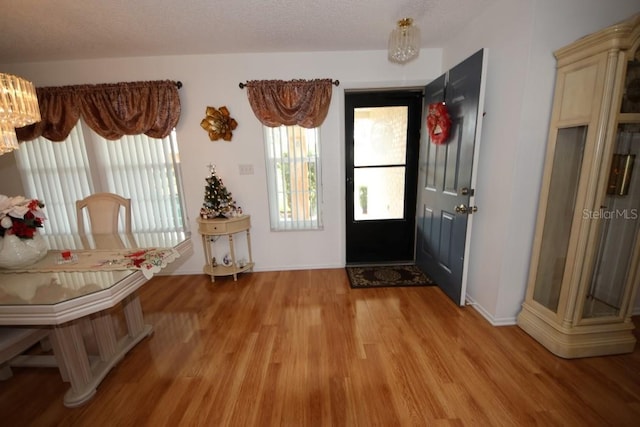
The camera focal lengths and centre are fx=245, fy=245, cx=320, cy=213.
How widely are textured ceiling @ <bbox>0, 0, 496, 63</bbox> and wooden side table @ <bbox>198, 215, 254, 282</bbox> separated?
1775 mm

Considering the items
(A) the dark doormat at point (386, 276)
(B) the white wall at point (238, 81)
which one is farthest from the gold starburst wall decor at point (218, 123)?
(A) the dark doormat at point (386, 276)

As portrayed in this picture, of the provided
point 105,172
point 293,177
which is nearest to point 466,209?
point 293,177

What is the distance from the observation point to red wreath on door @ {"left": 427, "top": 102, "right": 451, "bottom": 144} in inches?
86.7

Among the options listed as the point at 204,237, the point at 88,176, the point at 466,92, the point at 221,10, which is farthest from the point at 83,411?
the point at 466,92

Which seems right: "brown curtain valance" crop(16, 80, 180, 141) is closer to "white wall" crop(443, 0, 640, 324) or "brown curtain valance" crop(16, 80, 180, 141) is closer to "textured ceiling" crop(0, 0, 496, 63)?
"textured ceiling" crop(0, 0, 496, 63)

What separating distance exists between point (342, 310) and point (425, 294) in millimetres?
889

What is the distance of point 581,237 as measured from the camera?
1518 millimetres

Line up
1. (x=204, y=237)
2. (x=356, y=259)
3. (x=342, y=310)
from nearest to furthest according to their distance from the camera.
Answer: (x=342, y=310) < (x=204, y=237) < (x=356, y=259)

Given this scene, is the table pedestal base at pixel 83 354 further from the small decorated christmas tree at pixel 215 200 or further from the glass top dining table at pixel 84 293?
the small decorated christmas tree at pixel 215 200

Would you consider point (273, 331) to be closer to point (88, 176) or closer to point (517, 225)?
point (517, 225)

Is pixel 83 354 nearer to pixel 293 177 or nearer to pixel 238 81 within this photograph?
pixel 293 177

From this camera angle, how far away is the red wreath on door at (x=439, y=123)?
2201 millimetres

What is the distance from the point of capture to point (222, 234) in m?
2.68

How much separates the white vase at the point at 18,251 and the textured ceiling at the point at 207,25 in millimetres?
1655
